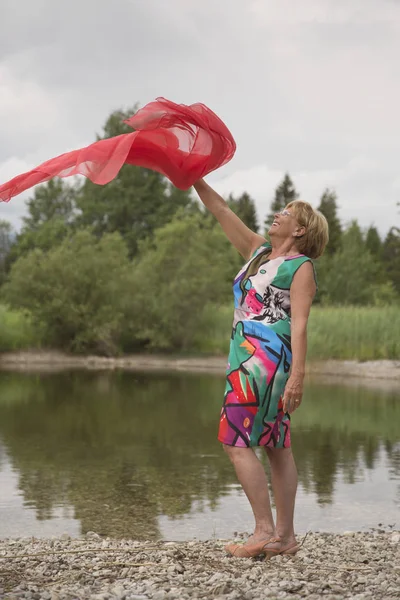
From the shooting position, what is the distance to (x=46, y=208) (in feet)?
230

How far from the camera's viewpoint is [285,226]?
5.25m

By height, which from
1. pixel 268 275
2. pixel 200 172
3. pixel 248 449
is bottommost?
pixel 248 449

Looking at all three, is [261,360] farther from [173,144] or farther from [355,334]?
[355,334]

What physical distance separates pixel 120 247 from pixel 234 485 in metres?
28.4

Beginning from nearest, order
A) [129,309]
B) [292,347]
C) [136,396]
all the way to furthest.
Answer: [292,347], [136,396], [129,309]

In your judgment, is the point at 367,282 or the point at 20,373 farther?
the point at 367,282

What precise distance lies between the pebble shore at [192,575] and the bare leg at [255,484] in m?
0.20

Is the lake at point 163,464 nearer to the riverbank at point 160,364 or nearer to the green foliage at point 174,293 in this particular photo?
the riverbank at point 160,364

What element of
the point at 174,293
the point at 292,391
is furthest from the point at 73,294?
the point at 292,391

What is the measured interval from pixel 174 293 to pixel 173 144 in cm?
2901

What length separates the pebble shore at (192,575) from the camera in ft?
14.2

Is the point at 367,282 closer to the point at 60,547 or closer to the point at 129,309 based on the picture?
the point at 129,309

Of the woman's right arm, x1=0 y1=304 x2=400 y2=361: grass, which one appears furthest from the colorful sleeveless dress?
x1=0 y1=304 x2=400 y2=361: grass

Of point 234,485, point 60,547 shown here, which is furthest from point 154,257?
point 60,547
